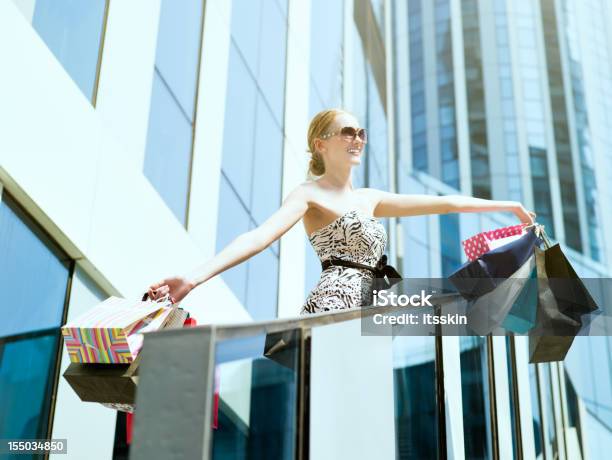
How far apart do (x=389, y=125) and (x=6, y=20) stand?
2278 centimetres

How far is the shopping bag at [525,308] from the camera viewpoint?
4.12m

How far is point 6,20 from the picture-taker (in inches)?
197

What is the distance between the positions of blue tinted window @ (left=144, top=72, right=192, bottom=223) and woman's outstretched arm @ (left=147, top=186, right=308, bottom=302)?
3713mm

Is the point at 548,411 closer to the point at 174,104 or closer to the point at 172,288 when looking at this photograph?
the point at 172,288

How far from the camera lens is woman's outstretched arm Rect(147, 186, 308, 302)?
3.10 metres

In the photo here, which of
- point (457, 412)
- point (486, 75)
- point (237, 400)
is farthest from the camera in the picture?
point (486, 75)

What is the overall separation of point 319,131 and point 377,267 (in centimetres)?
84

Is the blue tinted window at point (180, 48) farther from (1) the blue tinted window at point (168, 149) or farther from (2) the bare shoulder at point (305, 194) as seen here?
(2) the bare shoulder at point (305, 194)

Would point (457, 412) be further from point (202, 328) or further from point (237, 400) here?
point (202, 328)

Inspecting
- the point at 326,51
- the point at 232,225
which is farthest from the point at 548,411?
the point at 326,51

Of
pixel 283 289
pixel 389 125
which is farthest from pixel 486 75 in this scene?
pixel 283 289

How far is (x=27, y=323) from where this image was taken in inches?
210

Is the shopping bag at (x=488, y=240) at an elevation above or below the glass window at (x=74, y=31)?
below

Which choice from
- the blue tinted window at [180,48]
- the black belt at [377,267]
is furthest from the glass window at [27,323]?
the blue tinted window at [180,48]
